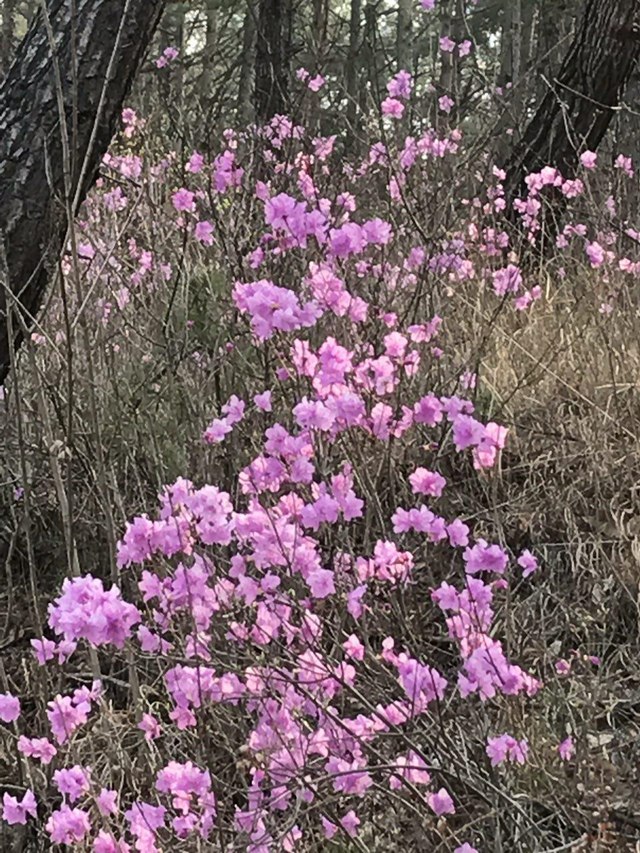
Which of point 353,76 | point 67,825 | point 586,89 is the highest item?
point 353,76

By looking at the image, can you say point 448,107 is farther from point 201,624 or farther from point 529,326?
point 201,624

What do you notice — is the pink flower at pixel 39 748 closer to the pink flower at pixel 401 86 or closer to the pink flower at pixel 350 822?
the pink flower at pixel 350 822

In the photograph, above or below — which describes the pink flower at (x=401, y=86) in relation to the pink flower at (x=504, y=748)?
above

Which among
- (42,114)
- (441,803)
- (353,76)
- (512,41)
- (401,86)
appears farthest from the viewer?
(512,41)

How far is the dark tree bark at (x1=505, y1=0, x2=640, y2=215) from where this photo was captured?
15.5 ft

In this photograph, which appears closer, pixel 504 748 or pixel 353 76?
pixel 504 748

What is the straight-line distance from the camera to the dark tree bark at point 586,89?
4734mm

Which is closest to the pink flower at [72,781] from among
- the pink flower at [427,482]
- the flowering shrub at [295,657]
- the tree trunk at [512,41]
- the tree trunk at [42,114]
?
the flowering shrub at [295,657]

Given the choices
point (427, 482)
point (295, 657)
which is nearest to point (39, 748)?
point (295, 657)

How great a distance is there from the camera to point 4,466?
9.84 ft

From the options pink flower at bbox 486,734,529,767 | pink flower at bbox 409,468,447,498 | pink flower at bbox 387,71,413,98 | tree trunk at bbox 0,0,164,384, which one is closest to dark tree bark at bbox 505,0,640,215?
pink flower at bbox 387,71,413,98

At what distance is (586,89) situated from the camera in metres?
4.85

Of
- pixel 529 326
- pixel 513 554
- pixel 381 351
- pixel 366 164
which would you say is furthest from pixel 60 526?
pixel 366 164

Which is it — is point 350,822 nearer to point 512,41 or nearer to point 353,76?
point 353,76
